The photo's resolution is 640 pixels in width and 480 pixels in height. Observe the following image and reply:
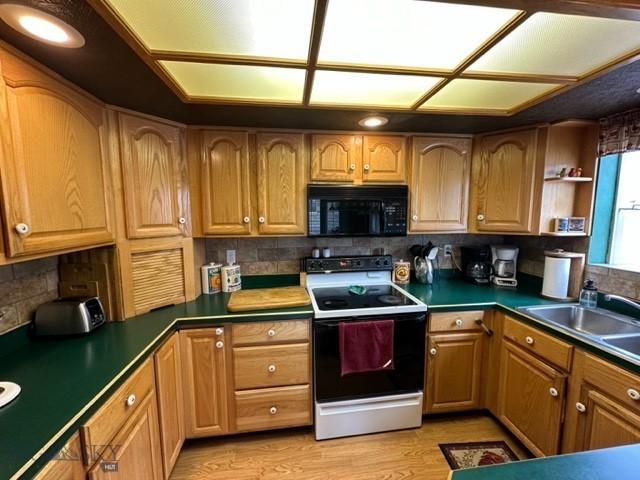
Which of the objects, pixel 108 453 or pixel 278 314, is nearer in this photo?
pixel 108 453

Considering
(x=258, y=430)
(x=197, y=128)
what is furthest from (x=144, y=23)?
(x=258, y=430)

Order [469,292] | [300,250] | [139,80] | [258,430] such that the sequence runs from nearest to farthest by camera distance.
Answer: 1. [139,80]
2. [258,430]
3. [469,292]
4. [300,250]

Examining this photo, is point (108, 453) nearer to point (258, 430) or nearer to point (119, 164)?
point (258, 430)

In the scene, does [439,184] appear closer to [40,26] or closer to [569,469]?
[569,469]

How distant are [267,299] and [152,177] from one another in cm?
103

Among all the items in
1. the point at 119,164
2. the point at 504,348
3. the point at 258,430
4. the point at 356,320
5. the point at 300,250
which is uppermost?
the point at 119,164

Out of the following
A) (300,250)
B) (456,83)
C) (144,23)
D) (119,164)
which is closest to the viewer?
(144,23)

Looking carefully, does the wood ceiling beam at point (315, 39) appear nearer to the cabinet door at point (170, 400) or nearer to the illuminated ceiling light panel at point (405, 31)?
the illuminated ceiling light panel at point (405, 31)

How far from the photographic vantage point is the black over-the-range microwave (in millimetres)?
2064

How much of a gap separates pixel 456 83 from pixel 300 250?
153cm

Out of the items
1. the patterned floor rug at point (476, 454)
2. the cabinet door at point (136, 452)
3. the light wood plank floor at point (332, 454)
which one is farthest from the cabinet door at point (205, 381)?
the patterned floor rug at point (476, 454)

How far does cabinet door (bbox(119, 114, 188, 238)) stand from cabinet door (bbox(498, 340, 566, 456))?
227cm

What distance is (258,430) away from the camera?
1858mm

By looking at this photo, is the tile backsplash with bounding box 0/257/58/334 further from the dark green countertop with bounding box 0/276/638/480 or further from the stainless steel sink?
the stainless steel sink
